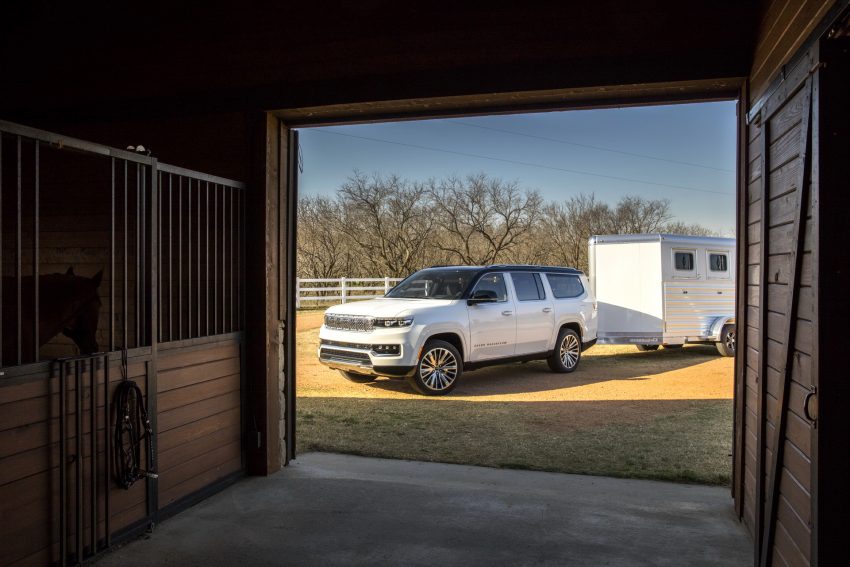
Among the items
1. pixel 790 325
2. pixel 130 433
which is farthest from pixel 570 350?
pixel 790 325

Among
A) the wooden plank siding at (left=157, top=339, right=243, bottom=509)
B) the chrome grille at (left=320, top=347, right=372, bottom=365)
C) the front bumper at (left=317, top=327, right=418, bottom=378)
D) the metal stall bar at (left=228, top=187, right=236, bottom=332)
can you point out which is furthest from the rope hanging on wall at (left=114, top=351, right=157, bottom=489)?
the chrome grille at (left=320, top=347, right=372, bottom=365)

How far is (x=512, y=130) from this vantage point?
33.3 meters

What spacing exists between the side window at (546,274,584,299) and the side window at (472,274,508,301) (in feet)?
3.89

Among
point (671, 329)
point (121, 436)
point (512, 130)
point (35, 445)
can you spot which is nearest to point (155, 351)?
point (121, 436)

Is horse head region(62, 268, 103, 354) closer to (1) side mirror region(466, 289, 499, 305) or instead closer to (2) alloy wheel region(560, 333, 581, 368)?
(1) side mirror region(466, 289, 499, 305)

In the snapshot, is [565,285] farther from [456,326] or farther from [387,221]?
[387,221]

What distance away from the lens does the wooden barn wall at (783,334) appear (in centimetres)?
247

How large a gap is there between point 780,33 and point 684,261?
409 inches

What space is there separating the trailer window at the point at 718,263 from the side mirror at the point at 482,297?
614 centimetres

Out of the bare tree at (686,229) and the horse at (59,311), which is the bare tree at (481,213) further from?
the horse at (59,311)

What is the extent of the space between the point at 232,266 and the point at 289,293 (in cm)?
55

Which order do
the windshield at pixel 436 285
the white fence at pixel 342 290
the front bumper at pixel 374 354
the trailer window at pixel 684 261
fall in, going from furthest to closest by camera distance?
1. the white fence at pixel 342 290
2. the trailer window at pixel 684 261
3. the windshield at pixel 436 285
4. the front bumper at pixel 374 354

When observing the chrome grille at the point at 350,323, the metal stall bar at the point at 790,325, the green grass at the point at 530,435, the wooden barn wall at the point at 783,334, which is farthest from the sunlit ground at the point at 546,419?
the metal stall bar at the point at 790,325

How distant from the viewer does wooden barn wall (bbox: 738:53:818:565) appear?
2.47 metres
